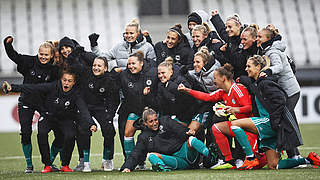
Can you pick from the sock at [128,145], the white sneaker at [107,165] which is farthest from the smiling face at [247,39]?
the white sneaker at [107,165]

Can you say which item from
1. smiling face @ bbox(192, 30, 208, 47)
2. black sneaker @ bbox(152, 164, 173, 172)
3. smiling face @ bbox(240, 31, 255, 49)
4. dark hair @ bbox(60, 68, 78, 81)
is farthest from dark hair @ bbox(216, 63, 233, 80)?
dark hair @ bbox(60, 68, 78, 81)

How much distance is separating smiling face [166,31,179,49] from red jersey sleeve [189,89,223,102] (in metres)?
0.97

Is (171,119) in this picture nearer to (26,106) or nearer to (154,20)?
(26,106)

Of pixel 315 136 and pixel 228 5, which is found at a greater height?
pixel 228 5

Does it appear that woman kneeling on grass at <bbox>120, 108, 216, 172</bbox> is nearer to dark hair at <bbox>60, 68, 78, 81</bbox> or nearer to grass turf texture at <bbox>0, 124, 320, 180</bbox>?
grass turf texture at <bbox>0, 124, 320, 180</bbox>

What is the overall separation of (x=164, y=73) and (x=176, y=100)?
15.9 inches

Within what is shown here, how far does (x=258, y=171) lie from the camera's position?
7906 millimetres

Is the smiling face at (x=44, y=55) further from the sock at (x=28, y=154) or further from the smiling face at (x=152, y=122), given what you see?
the smiling face at (x=152, y=122)

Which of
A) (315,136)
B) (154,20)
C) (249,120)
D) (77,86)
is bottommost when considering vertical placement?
(315,136)

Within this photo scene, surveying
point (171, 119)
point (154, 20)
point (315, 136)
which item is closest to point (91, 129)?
point (171, 119)

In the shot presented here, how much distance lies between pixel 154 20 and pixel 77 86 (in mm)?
13285

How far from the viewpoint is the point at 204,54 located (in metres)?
8.67

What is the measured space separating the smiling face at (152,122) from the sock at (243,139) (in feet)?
3.18

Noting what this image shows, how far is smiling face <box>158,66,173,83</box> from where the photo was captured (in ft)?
28.3
